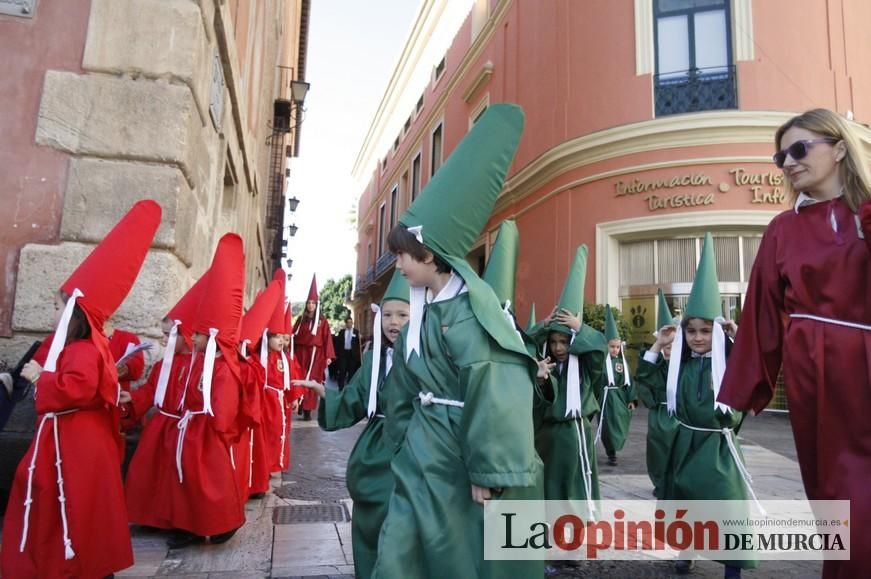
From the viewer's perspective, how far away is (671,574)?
3723 millimetres

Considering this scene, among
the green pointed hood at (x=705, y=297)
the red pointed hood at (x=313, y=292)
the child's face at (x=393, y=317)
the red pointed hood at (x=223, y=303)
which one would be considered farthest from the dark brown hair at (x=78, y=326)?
the red pointed hood at (x=313, y=292)

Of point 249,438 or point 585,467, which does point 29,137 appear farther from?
point 585,467

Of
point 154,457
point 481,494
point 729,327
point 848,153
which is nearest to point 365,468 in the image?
point 481,494

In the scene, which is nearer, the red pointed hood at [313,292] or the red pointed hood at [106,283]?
the red pointed hood at [106,283]

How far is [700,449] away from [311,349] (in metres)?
7.66

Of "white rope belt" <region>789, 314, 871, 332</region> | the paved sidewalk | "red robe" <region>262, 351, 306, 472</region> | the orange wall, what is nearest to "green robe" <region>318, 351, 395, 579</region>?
the paved sidewalk

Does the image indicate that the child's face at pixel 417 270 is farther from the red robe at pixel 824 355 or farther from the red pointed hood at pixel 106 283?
the red pointed hood at pixel 106 283

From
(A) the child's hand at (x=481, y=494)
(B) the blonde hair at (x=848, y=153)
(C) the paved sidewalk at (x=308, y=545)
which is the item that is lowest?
(C) the paved sidewalk at (x=308, y=545)

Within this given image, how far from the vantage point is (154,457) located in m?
4.21

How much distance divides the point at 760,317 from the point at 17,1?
5.61 meters

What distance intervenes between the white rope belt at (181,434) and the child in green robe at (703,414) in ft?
10.0

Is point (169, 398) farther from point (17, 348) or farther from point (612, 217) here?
point (612, 217)

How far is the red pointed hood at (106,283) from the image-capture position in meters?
3.19

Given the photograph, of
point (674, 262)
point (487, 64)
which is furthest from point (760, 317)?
point (487, 64)
